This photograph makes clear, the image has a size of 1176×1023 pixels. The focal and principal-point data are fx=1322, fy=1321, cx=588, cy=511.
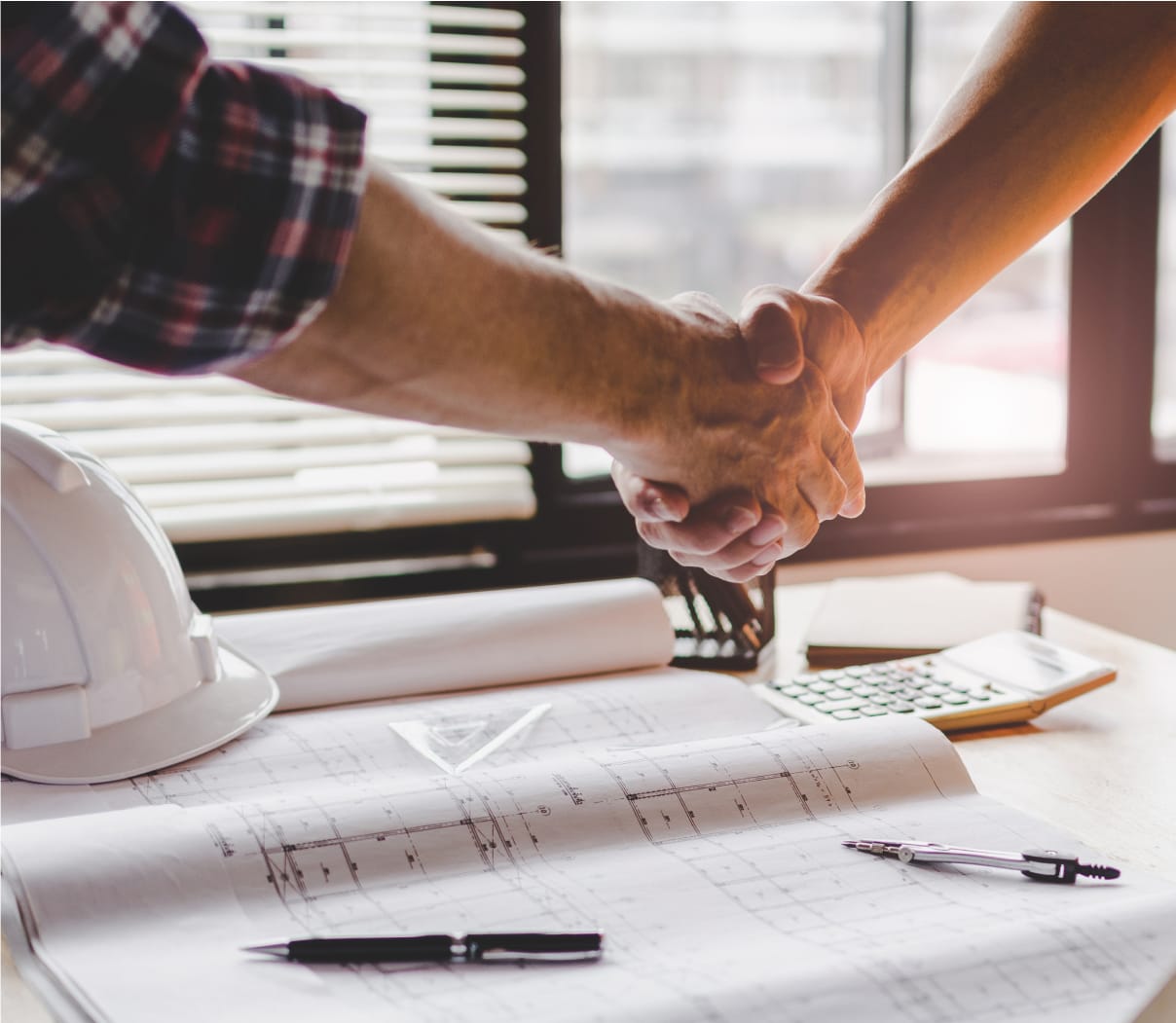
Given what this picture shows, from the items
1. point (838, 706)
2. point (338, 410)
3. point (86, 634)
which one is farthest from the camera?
point (338, 410)

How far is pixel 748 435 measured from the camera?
97 cm

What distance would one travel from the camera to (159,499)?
4.78ft

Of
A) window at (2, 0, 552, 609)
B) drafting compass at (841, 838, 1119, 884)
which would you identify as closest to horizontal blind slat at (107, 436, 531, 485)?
window at (2, 0, 552, 609)

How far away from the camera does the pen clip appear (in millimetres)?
568

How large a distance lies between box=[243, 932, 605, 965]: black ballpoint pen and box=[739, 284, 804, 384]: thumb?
0.48 metres

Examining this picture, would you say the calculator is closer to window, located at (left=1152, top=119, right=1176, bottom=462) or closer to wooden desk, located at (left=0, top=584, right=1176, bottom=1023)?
wooden desk, located at (left=0, top=584, right=1176, bottom=1023)

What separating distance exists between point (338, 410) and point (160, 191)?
93 cm

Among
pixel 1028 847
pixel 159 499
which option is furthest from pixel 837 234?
pixel 1028 847

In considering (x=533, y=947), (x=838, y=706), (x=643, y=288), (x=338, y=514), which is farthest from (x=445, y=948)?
(x=338, y=514)

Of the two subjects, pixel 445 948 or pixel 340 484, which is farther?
pixel 340 484

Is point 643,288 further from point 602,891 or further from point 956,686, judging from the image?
point 602,891

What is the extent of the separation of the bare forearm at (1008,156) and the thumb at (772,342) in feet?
0.32

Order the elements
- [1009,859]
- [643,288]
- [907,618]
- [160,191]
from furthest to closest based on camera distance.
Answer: [643,288] → [907,618] → [1009,859] → [160,191]

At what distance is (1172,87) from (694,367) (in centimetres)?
46
